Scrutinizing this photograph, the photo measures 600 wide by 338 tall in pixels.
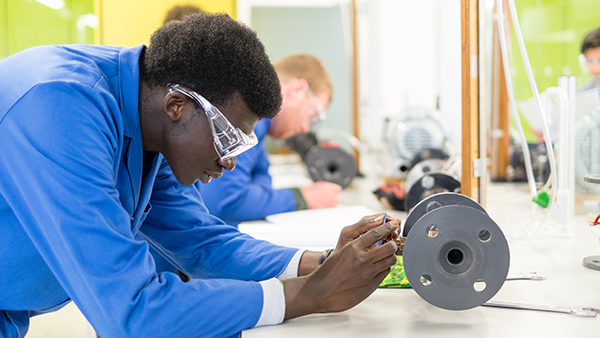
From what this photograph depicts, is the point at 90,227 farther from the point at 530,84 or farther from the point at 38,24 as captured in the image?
the point at 38,24

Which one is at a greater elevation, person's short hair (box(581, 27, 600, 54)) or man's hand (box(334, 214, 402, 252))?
person's short hair (box(581, 27, 600, 54))

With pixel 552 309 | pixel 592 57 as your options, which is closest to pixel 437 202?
pixel 552 309

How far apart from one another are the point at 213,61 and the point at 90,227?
0.31m

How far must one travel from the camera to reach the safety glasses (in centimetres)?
80

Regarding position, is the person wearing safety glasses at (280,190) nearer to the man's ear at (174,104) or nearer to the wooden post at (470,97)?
the man's ear at (174,104)

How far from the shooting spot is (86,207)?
0.65 metres

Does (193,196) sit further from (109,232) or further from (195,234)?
(109,232)

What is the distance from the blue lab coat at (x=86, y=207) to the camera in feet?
2.13

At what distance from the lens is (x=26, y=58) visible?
0.79 m

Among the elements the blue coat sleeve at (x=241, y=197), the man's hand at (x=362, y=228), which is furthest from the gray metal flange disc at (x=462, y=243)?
the blue coat sleeve at (x=241, y=197)

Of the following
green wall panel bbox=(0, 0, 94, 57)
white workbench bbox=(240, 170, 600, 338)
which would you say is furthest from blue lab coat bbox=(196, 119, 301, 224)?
green wall panel bbox=(0, 0, 94, 57)

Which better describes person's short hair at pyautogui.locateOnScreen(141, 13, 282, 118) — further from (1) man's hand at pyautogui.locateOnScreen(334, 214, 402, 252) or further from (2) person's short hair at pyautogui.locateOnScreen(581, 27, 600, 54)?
(2) person's short hair at pyautogui.locateOnScreen(581, 27, 600, 54)

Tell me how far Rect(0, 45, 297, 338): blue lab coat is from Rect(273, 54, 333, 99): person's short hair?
138 cm

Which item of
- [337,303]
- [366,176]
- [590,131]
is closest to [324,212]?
[590,131]
